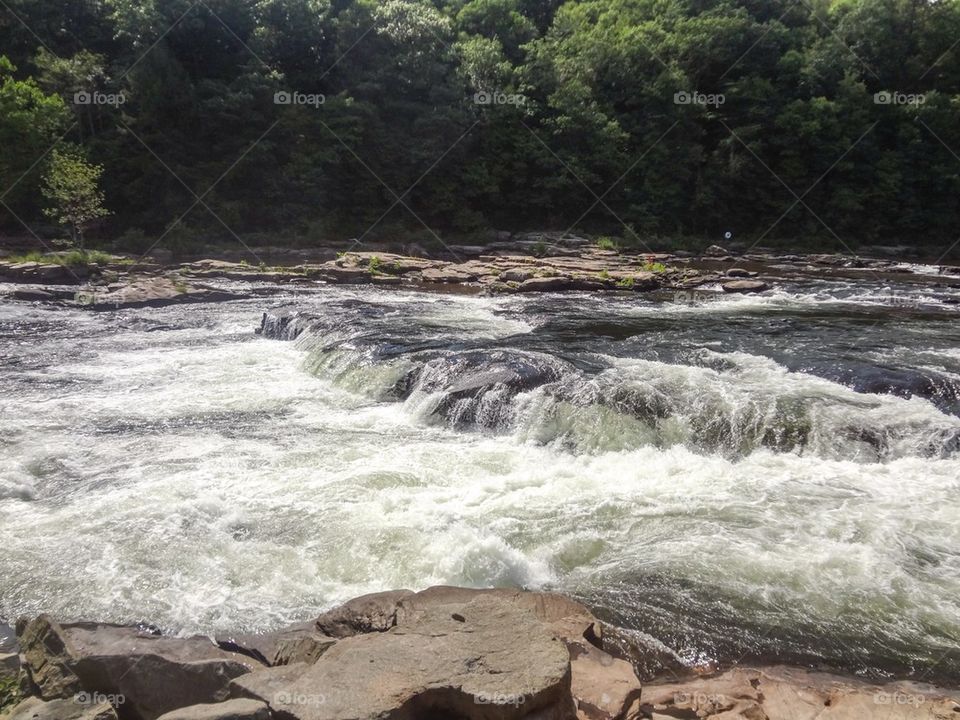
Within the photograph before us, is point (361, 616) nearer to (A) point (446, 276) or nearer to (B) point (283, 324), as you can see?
(B) point (283, 324)

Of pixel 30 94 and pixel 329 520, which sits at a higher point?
pixel 30 94

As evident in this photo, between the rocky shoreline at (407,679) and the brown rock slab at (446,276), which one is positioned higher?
the brown rock slab at (446,276)

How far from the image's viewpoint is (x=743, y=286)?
62.0 feet

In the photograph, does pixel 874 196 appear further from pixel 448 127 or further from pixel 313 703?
pixel 313 703

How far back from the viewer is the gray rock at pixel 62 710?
3125 mm

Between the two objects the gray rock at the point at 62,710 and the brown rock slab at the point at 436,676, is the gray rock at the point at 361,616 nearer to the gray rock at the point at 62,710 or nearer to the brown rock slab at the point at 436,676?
the brown rock slab at the point at 436,676

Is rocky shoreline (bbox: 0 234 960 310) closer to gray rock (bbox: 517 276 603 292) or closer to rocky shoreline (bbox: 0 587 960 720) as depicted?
gray rock (bbox: 517 276 603 292)

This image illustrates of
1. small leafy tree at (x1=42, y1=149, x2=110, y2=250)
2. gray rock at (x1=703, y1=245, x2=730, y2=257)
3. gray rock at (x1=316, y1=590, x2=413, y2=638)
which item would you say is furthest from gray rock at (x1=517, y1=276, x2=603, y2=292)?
small leafy tree at (x1=42, y1=149, x2=110, y2=250)

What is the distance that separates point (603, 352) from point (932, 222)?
3301 cm

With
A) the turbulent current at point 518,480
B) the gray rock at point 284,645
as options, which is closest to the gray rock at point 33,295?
the turbulent current at point 518,480

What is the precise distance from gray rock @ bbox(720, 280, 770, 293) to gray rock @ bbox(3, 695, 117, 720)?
1817 cm

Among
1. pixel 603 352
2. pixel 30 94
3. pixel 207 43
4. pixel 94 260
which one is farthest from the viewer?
pixel 207 43

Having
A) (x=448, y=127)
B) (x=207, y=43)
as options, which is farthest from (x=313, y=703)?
(x=207, y=43)

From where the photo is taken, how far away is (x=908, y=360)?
10312mm
